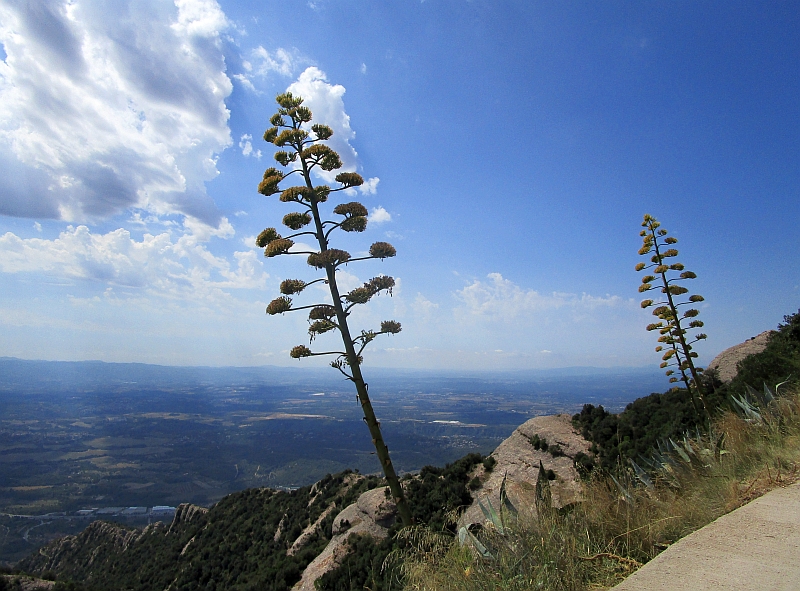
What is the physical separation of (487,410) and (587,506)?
112961 mm

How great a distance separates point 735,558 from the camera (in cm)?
236

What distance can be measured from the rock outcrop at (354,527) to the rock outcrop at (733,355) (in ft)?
48.0

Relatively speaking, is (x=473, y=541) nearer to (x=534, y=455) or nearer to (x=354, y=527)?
(x=534, y=455)

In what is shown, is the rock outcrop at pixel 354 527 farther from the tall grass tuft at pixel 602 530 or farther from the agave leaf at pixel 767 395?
the agave leaf at pixel 767 395

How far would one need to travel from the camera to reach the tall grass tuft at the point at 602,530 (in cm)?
259

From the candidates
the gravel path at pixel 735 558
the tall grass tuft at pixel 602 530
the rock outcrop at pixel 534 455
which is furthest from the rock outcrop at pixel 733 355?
the gravel path at pixel 735 558

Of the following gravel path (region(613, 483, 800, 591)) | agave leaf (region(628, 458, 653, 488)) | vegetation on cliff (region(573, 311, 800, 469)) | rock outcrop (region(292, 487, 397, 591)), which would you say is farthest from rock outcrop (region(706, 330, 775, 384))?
gravel path (region(613, 483, 800, 591))

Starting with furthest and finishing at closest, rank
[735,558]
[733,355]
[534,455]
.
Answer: [733,355]
[534,455]
[735,558]

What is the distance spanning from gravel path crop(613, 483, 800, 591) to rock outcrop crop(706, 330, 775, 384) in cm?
A: 1724

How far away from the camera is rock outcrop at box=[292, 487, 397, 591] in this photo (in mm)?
13172

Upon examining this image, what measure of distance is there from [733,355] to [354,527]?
1823 cm

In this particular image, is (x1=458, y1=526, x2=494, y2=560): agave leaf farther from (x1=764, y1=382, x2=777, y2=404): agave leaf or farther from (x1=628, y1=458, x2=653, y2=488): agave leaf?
(x1=764, y1=382, x2=777, y2=404): agave leaf

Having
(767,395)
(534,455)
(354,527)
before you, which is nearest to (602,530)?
(767,395)

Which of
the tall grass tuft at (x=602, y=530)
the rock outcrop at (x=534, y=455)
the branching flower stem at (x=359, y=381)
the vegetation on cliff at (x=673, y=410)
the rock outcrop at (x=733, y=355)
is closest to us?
the tall grass tuft at (x=602, y=530)
